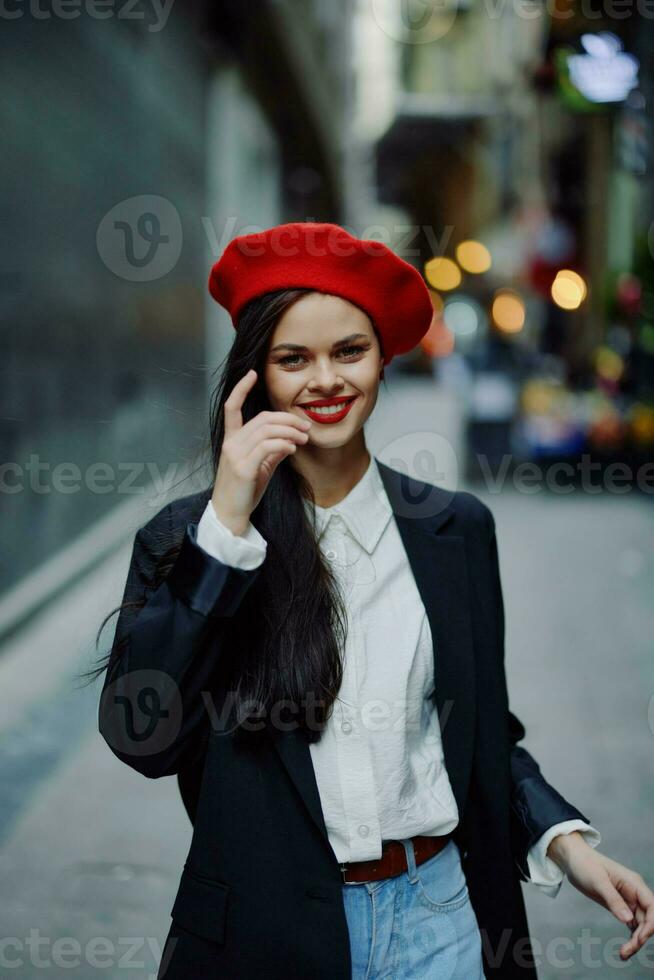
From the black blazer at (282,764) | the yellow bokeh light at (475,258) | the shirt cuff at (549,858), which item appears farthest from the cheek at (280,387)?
the yellow bokeh light at (475,258)

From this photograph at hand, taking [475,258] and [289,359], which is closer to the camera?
[289,359]

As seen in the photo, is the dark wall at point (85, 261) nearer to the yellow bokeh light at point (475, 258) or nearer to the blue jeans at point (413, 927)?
the blue jeans at point (413, 927)

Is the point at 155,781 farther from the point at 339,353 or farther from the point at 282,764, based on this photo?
the point at 339,353

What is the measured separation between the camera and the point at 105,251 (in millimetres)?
8195

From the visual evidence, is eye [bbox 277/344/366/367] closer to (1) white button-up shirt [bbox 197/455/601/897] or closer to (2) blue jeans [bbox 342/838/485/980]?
(1) white button-up shirt [bbox 197/455/601/897]

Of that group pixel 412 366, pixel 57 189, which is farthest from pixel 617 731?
pixel 412 366

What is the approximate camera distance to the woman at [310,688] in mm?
1641

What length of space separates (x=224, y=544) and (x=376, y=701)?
1.42 feet

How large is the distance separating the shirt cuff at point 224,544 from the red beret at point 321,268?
0.42 meters

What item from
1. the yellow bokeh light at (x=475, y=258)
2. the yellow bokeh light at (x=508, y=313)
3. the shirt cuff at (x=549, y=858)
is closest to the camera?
the shirt cuff at (x=549, y=858)

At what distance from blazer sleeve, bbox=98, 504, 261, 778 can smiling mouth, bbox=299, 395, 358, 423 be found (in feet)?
1.05

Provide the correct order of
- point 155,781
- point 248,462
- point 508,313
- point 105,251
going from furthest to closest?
1. point 508,313
2. point 105,251
3. point 155,781
4. point 248,462

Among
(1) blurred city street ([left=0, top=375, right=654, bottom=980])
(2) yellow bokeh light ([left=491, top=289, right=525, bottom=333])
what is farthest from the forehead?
(2) yellow bokeh light ([left=491, top=289, right=525, bottom=333])

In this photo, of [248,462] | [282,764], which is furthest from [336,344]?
[282,764]
